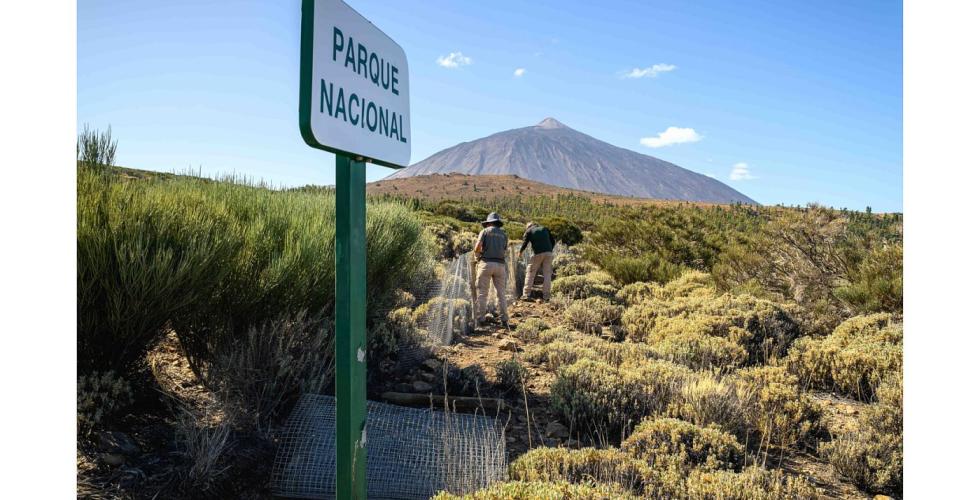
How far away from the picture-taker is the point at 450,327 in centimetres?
712

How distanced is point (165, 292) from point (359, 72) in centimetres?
244

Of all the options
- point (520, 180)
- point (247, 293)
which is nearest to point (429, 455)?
point (247, 293)

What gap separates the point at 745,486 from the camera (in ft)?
11.2

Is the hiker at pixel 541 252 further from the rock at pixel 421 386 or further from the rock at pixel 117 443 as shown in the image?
the rock at pixel 117 443

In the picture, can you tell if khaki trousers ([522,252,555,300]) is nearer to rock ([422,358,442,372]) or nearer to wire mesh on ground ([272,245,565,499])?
rock ([422,358,442,372])

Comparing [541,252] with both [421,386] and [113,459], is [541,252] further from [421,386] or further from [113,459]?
[113,459]

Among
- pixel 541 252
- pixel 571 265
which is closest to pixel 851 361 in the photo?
pixel 541 252

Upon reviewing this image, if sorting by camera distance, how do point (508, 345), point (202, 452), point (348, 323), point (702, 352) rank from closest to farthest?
point (348, 323)
point (202, 452)
point (702, 352)
point (508, 345)

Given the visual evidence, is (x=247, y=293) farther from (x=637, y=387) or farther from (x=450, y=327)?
(x=637, y=387)

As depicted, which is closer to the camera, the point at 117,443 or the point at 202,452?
the point at 202,452

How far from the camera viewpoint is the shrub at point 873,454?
3977 millimetres

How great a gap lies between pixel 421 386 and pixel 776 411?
3.08 metres

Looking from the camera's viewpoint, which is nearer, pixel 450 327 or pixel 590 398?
pixel 590 398

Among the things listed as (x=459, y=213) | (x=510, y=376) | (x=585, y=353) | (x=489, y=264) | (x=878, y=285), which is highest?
(x=459, y=213)
